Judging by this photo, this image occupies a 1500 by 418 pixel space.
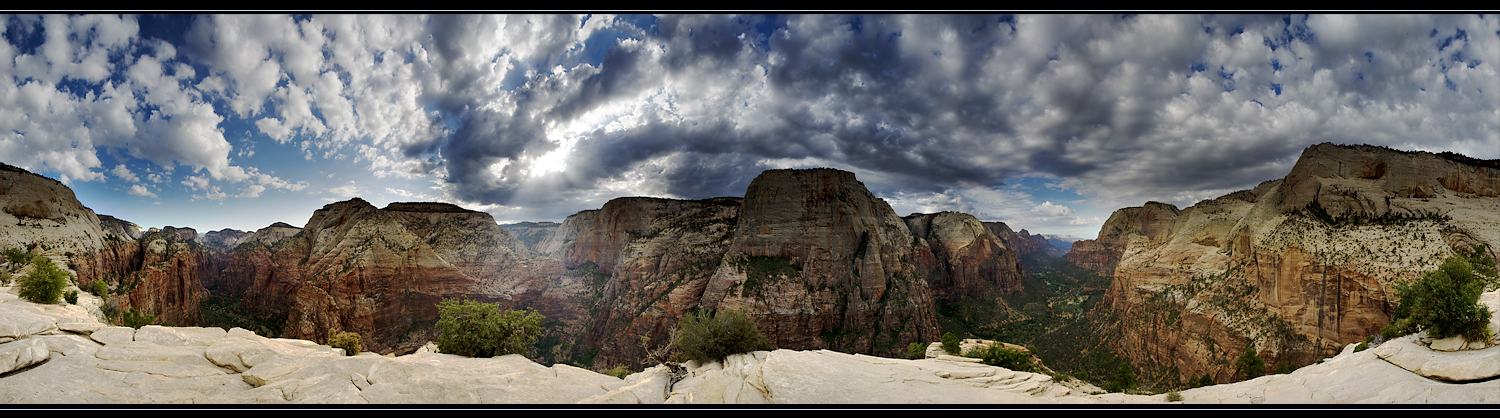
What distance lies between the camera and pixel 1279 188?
33.8m

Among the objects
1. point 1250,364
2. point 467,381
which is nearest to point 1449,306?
point 1250,364

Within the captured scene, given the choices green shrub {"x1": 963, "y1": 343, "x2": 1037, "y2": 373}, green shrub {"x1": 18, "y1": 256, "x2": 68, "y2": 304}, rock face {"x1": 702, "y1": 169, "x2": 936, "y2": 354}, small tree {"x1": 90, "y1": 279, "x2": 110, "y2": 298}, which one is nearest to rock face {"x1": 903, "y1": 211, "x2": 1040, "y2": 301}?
rock face {"x1": 702, "y1": 169, "x2": 936, "y2": 354}

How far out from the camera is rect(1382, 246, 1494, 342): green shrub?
1276 cm

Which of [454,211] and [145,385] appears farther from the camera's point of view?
[454,211]

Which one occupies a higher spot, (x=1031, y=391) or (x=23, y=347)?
(x=23, y=347)

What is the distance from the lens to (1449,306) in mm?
13383

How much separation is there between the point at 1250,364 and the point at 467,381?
136ft

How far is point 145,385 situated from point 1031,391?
22.9 metres

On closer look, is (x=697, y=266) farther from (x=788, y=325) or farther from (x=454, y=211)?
(x=454, y=211)

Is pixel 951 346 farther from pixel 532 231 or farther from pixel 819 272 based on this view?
pixel 532 231

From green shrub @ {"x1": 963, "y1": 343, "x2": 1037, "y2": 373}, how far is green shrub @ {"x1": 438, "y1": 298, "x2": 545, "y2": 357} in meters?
21.0

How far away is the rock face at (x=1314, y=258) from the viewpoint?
79.2ft

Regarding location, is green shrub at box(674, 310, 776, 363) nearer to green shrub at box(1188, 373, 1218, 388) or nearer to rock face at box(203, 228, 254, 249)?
green shrub at box(1188, 373, 1218, 388)
